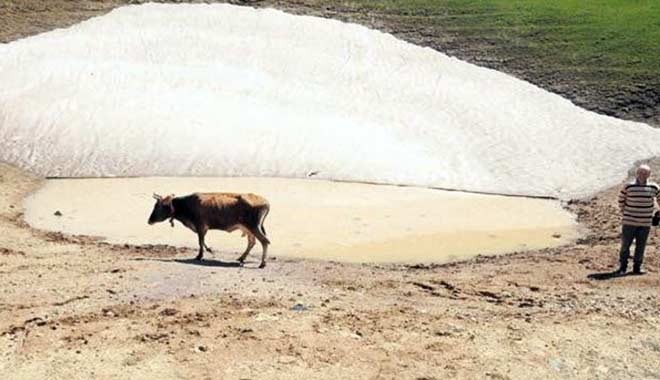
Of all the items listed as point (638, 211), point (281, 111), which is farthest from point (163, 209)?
point (281, 111)

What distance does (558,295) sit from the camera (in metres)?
16.0

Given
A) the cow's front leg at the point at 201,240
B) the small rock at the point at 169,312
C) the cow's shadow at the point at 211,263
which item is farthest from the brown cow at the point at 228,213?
the small rock at the point at 169,312

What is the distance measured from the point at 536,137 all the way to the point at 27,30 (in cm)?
2102

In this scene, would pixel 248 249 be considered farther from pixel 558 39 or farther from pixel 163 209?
pixel 558 39

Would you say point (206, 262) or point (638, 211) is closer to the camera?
point (638, 211)

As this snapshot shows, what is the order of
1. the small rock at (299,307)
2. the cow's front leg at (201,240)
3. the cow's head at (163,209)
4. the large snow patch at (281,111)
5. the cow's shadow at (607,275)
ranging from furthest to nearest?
1. the large snow patch at (281,111)
2. the cow's head at (163,209)
3. the cow's front leg at (201,240)
4. the cow's shadow at (607,275)
5. the small rock at (299,307)

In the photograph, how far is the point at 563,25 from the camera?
41.1 metres

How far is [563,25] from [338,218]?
2199 centimetres

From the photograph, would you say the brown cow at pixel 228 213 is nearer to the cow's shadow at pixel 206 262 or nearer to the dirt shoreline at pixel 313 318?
the cow's shadow at pixel 206 262

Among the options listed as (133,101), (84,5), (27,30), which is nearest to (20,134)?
(133,101)

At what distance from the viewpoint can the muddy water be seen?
68.9ft

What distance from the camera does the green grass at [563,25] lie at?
38094mm

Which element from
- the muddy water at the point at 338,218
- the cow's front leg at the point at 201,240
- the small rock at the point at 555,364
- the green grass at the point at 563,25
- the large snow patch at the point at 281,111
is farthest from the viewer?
the green grass at the point at 563,25

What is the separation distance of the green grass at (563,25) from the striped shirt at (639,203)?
2116cm
